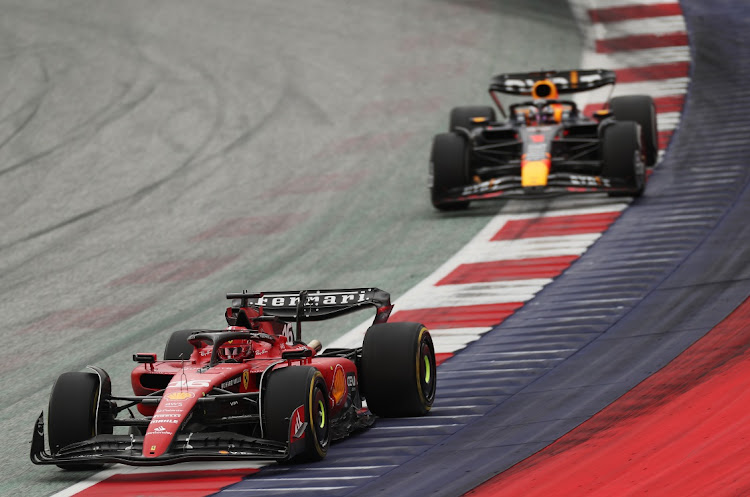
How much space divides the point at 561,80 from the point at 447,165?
7.82 feet

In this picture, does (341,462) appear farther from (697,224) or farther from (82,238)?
(82,238)

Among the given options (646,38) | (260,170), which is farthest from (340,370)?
(646,38)

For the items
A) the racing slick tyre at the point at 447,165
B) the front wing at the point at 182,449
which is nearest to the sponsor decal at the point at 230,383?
the front wing at the point at 182,449

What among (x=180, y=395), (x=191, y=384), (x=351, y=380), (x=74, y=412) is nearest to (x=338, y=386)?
(x=351, y=380)

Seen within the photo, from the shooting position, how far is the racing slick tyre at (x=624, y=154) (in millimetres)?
18531

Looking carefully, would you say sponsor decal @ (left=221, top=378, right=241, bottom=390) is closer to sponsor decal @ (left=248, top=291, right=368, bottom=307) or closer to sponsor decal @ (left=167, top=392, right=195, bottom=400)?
sponsor decal @ (left=167, top=392, right=195, bottom=400)

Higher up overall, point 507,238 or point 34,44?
point 34,44

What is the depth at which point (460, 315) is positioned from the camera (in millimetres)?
14875

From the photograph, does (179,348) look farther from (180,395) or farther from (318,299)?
(180,395)

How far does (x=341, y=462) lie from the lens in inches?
398

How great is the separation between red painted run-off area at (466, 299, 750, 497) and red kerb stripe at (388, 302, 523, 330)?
9.82 ft

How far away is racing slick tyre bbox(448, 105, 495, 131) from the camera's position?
69.5 ft

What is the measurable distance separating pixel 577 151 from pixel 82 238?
23.8 ft

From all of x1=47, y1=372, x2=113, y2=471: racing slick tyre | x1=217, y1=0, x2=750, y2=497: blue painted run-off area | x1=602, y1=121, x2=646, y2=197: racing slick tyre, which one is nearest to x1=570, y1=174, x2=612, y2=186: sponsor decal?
x1=602, y1=121, x2=646, y2=197: racing slick tyre
